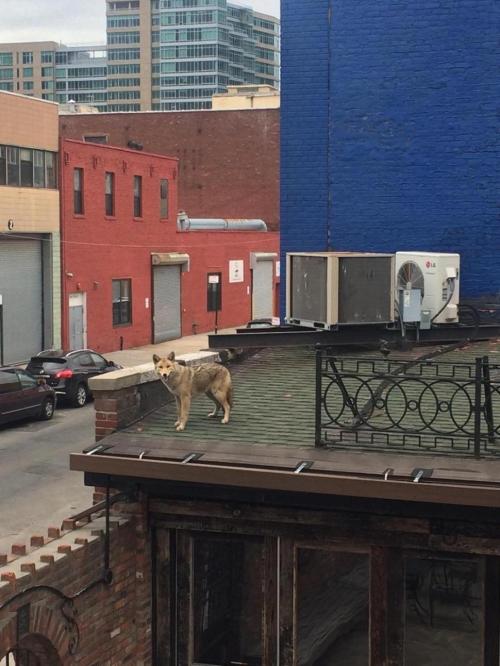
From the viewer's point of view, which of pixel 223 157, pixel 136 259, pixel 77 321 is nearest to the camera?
pixel 77 321

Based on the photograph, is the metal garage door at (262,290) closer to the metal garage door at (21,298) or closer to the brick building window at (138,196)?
the brick building window at (138,196)

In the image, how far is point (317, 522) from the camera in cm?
946

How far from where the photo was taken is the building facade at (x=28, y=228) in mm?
37406

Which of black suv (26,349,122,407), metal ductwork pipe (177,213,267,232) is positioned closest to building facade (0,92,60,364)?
black suv (26,349,122,407)

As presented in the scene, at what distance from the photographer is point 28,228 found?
1508 inches

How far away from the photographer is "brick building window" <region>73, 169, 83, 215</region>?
41.3 meters

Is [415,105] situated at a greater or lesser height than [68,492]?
greater

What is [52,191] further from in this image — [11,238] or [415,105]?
[415,105]

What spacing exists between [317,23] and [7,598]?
12267mm

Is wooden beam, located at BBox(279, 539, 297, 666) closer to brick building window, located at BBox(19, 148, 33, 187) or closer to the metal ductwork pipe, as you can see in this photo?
brick building window, located at BBox(19, 148, 33, 187)

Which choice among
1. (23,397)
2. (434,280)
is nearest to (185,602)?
(434,280)

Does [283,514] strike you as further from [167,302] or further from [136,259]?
[167,302]

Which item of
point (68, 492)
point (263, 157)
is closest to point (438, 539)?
point (68, 492)

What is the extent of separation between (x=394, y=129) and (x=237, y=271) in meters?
38.7
